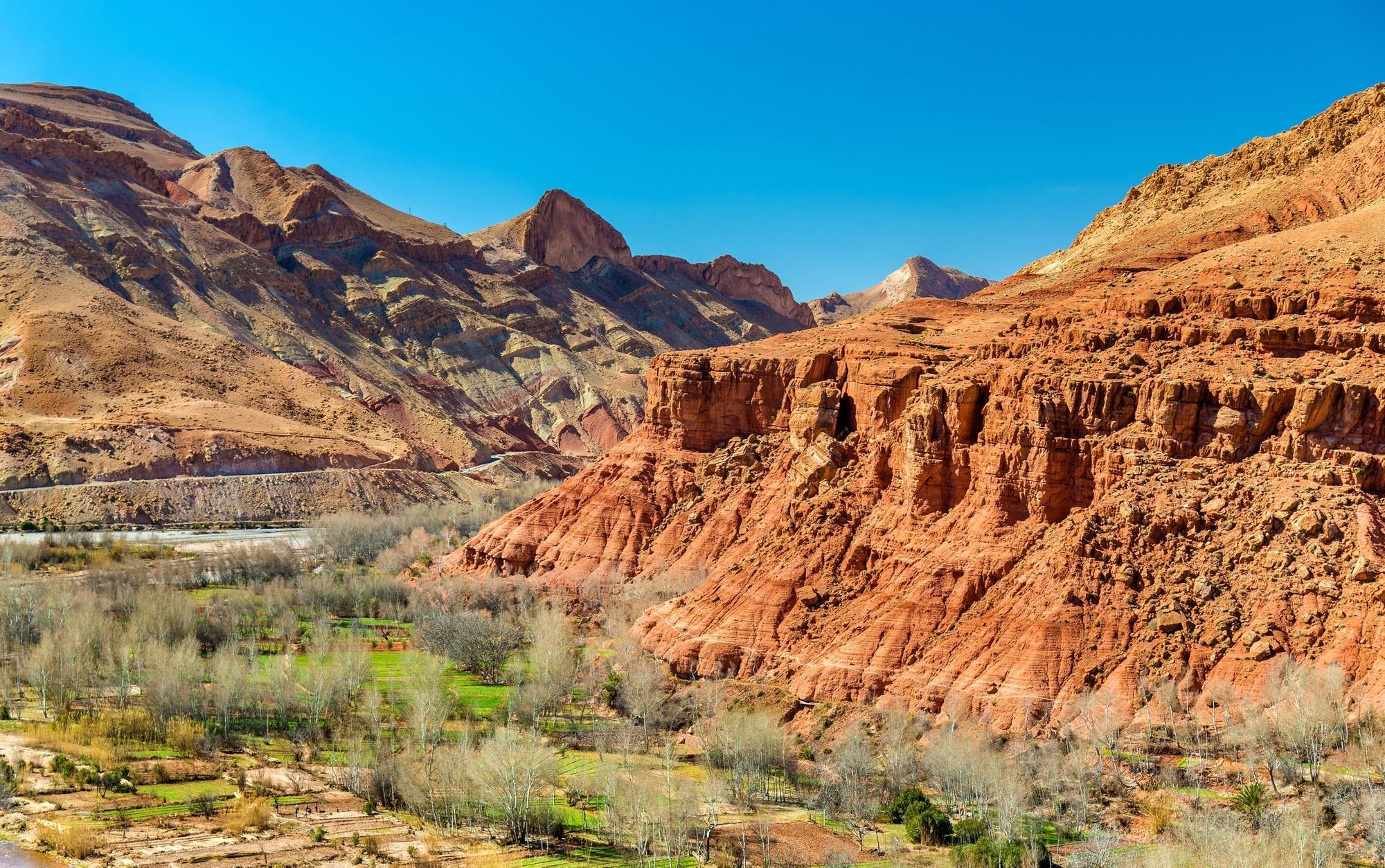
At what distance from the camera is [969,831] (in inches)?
1554

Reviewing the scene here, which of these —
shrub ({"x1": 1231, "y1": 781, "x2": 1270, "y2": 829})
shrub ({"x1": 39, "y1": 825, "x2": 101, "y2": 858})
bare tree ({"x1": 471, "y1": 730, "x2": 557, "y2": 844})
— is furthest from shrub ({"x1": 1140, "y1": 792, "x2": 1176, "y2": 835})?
shrub ({"x1": 39, "y1": 825, "x2": 101, "y2": 858})

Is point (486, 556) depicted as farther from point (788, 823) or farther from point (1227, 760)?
point (1227, 760)

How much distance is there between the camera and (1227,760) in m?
40.0

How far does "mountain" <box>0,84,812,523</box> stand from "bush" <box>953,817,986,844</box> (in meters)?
89.6

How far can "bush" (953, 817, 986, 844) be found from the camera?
3916cm

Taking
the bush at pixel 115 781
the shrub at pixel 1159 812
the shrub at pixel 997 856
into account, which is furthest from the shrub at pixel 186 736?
the shrub at pixel 1159 812

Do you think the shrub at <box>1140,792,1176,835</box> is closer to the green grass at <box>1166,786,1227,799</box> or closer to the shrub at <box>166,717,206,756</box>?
the green grass at <box>1166,786,1227,799</box>

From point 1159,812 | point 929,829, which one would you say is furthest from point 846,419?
point 1159,812

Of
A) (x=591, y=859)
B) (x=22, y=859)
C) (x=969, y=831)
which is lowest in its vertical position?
(x=22, y=859)

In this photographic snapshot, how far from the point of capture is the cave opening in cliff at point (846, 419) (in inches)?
2566

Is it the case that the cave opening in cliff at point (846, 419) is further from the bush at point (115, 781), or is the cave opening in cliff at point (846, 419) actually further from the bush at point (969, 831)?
the bush at point (115, 781)

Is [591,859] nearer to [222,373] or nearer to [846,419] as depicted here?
[846,419]

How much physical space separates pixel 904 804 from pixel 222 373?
4605 inches

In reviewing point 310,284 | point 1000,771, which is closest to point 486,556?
point 1000,771
